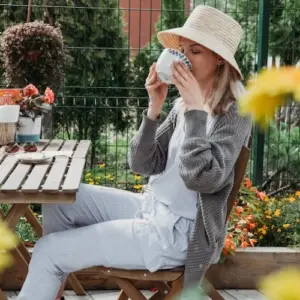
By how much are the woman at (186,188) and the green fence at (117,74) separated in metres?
2.26

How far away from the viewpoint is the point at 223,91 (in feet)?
7.91

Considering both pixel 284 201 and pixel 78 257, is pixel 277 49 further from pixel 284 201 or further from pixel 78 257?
pixel 78 257

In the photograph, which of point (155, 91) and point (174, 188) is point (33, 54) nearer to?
point (155, 91)

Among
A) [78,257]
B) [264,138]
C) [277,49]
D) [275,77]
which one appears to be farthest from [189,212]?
[277,49]

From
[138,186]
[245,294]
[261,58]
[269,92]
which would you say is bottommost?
[245,294]

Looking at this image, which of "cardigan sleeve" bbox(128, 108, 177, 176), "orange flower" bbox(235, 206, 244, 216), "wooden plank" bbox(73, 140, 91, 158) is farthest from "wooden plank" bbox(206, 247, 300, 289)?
"cardigan sleeve" bbox(128, 108, 177, 176)

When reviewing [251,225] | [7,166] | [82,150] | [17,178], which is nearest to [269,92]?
[17,178]

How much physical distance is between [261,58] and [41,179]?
2.46m

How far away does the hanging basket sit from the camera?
455 cm

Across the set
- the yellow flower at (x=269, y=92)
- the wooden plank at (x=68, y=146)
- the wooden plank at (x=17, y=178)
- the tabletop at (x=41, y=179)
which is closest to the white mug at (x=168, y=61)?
the tabletop at (x=41, y=179)

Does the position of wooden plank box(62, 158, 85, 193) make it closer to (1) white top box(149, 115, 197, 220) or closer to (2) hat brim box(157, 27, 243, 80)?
(1) white top box(149, 115, 197, 220)

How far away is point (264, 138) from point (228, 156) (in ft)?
8.36

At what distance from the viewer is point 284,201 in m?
4.27

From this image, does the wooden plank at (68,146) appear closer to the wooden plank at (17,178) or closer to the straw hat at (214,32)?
the wooden plank at (17,178)
